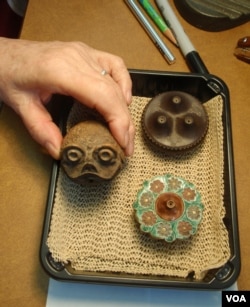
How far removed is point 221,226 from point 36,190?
0.98 feet

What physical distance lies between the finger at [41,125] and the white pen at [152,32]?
0.29 m

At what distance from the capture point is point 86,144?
0.46 metres

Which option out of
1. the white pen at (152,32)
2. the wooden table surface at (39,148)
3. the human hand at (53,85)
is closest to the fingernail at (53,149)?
the human hand at (53,85)

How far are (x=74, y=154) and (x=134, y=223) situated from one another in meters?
0.16

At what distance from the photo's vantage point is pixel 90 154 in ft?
1.50

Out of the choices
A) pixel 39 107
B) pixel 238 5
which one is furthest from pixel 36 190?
pixel 238 5

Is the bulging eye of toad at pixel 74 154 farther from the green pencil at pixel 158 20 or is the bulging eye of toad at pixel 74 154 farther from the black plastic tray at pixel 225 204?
the green pencil at pixel 158 20

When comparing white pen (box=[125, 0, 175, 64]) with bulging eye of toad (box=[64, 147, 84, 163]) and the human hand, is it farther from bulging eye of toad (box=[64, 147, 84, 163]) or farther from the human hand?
bulging eye of toad (box=[64, 147, 84, 163])

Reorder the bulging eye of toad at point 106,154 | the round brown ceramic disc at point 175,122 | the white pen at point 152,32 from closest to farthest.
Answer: the bulging eye of toad at point 106,154
the round brown ceramic disc at point 175,122
the white pen at point 152,32

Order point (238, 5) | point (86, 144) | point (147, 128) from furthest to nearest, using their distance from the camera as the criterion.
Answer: point (238, 5) < point (147, 128) < point (86, 144)

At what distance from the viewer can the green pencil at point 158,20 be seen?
27.0 inches

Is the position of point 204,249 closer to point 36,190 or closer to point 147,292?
point 147,292

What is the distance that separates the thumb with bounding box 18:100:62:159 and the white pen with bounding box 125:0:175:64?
292 mm

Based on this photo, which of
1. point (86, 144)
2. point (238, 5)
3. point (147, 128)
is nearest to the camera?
point (86, 144)
